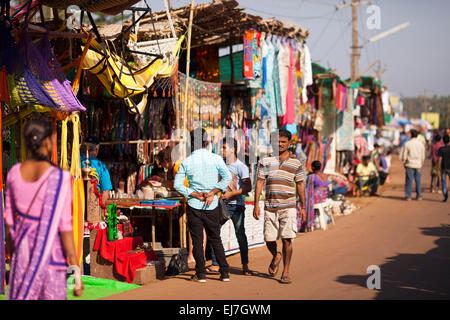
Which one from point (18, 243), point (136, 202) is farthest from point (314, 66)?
point (18, 243)

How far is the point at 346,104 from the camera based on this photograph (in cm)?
1839

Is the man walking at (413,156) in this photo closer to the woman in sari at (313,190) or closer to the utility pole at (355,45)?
the woman in sari at (313,190)

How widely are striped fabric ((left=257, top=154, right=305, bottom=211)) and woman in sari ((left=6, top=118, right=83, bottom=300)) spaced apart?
3.75 metres

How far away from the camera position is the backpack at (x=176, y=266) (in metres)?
8.14

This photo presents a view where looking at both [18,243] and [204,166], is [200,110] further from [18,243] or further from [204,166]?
[18,243]

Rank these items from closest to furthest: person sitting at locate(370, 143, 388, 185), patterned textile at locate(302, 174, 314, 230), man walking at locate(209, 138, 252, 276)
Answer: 1. man walking at locate(209, 138, 252, 276)
2. patterned textile at locate(302, 174, 314, 230)
3. person sitting at locate(370, 143, 388, 185)

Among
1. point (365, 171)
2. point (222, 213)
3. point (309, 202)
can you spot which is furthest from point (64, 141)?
point (365, 171)

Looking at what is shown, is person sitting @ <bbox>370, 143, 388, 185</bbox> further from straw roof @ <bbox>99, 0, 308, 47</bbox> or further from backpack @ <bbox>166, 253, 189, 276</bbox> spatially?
backpack @ <bbox>166, 253, 189, 276</bbox>

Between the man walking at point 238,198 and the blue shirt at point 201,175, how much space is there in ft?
2.35

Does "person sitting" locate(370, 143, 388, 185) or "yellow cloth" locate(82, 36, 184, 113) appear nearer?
"yellow cloth" locate(82, 36, 184, 113)

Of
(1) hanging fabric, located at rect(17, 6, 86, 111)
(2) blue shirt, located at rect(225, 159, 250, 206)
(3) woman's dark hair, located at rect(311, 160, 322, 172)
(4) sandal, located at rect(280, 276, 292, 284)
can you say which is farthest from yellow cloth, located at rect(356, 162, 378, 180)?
(1) hanging fabric, located at rect(17, 6, 86, 111)

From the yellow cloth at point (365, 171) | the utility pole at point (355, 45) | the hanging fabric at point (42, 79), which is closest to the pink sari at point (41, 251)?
the hanging fabric at point (42, 79)

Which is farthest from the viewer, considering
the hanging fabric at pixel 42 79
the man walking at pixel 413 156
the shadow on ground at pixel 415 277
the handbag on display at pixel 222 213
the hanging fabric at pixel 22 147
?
the man walking at pixel 413 156

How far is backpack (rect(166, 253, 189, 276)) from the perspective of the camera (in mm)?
8141
